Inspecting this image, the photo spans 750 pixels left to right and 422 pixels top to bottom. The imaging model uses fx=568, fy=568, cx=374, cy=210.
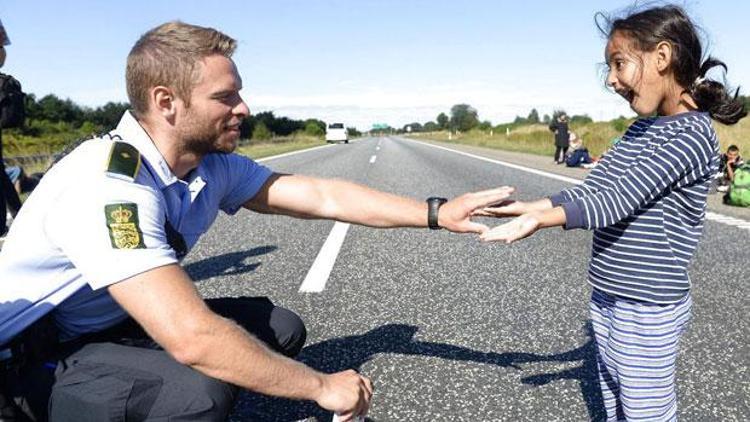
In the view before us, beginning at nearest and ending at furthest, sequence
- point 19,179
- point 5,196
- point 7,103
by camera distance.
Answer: point 7,103, point 5,196, point 19,179

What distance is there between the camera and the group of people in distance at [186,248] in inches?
65.2

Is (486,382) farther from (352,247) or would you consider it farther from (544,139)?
(544,139)

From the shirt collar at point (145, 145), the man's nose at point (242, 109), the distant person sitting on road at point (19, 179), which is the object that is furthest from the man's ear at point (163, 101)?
the distant person sitting on road at point (19, 179)

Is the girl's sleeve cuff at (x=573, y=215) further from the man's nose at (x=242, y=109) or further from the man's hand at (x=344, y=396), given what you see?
the man's nose at (x=242, y=109)

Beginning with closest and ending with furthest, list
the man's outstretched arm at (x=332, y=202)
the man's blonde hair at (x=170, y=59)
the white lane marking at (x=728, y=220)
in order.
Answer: the man's blonde hair at (x=170, y=59) < the man's outstretched arm at (x=332, y=202) < the white lane marking at (x=728, y=220)

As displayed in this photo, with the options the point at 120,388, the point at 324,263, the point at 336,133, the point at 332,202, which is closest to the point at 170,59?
the point at 120,388

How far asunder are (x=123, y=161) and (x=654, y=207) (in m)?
1.76

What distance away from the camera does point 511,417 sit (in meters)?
2.45

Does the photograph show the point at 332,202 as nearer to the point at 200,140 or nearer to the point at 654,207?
the point at 200,140

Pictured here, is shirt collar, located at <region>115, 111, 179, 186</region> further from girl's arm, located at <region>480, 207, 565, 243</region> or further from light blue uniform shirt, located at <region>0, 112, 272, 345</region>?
girl's arm, located at <region>480, 207, 565, 243</region>

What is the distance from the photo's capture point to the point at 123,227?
5.44 feet

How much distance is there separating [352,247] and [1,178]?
3.17 meters

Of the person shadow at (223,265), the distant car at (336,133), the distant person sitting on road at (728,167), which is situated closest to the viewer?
the person shadow at (223,265)

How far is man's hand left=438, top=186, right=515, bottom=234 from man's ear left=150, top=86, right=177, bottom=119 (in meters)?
1.26
